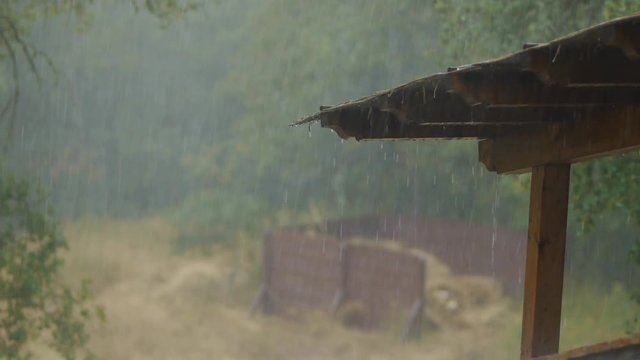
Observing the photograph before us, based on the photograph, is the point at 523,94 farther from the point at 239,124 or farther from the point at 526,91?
the point at 239,124

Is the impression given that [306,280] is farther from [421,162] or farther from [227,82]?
[227,82]

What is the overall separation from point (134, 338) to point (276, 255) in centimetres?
314

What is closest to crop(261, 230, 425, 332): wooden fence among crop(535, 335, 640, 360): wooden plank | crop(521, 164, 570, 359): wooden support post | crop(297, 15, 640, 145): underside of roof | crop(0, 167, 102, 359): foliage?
crop(0, 167, 102, 359): foliage

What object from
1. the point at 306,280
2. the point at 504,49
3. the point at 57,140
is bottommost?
the point at 306,280

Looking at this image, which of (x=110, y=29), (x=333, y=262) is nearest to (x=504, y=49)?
(x=333, y=262)

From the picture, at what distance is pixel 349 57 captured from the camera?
49.9ft

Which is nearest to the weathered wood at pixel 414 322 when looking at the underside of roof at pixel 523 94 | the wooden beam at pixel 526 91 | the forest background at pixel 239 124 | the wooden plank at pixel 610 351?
the forest background at pixel 239 124

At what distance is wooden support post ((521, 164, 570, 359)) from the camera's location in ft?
8.52

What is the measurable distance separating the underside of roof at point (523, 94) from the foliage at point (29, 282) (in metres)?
6.38

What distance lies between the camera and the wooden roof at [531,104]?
1.67 m

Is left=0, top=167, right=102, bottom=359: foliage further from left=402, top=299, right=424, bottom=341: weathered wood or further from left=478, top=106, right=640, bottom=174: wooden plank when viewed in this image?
left=478, top=106, right=640, bottom=174: wooden plank

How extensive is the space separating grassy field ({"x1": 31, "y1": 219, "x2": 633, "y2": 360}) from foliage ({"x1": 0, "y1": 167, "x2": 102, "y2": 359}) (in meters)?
5.02

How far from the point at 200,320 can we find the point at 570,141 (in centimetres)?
1340

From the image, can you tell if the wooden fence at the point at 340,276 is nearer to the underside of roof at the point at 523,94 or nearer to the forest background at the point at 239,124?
the forest background at the point at 239,124
